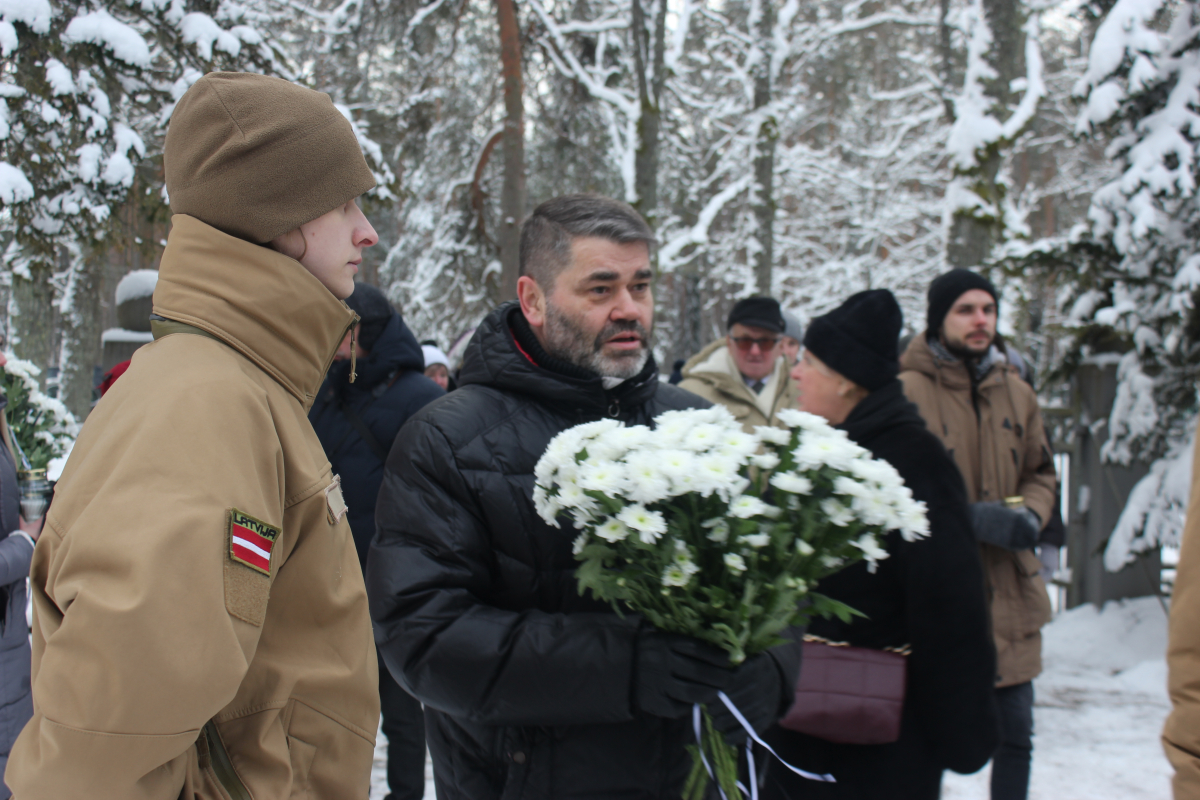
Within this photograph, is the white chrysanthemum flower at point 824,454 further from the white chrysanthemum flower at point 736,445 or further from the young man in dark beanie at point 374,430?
the young man in dark beanie at point 374,430

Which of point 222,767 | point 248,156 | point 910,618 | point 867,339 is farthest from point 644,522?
point 867,339

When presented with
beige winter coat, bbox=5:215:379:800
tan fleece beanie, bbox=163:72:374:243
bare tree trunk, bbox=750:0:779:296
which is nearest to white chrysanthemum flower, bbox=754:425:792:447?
beige winter coat, bbox=5:215:379:800

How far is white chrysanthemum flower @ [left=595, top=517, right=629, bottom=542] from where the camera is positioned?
1523 millimetres

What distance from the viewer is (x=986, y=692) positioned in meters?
2.32

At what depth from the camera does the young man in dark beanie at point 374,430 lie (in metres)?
3.90

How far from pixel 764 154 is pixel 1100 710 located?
29.4ft

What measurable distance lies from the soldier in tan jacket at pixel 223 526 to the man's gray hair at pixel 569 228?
0.70m

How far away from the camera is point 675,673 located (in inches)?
64.1

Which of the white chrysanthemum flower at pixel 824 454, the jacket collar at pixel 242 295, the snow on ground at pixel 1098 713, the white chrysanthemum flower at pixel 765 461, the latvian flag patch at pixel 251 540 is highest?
the jacket collar at pixel 242 295

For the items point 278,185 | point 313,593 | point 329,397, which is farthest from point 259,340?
point 329,397

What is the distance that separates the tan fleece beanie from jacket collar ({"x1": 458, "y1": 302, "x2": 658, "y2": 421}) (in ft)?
2.51

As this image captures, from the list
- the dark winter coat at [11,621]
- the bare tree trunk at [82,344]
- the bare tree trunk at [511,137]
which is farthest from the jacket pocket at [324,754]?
the bare tree trunk at [82,344]

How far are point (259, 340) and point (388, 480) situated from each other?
2.39 feet

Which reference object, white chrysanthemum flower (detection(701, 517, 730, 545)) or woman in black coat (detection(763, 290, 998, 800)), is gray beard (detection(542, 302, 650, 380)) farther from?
woman in black coat (detection(763, 290, 998, 800))
